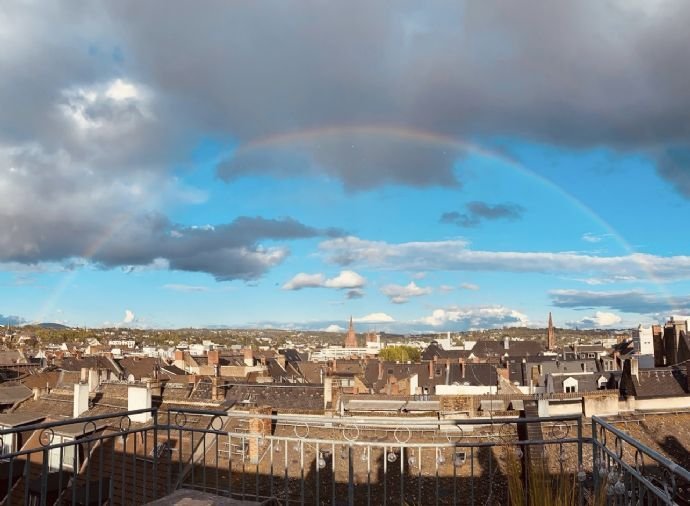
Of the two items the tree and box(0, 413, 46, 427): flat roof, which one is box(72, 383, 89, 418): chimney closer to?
box(0, 413, 46, 427): flat roof

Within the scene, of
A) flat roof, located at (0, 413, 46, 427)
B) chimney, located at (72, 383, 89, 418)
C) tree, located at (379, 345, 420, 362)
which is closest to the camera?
flat roof, located at (0, 413, 46, 427)

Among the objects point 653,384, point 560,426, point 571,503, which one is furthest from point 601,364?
point 571,503

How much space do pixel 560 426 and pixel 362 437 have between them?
5.73 metres

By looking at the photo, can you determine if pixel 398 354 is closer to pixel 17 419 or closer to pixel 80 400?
pixel 80 400

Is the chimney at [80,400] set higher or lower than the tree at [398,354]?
higher

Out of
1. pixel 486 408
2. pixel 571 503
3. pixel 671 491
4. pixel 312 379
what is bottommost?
pixel 312 379

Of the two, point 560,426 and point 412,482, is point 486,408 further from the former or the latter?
point 412,482

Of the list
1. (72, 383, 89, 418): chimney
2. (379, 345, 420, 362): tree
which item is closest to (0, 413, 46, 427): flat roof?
(72, 383, 89, 418): chimney

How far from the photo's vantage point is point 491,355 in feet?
304

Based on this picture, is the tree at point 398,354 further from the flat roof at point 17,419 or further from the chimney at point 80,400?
the flat roof at point 17,419

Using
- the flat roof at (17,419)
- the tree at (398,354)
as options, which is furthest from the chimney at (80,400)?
the tree at (398,354)

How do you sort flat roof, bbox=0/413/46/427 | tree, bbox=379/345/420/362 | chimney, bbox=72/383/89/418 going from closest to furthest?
flat roof, bbox=0/413/46/427, chimney, bbox=72/383/89/418, tree, bbox=379/345/420/362

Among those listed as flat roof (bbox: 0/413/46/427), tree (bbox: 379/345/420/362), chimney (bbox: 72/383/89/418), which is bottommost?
tree (bbox: 379/345/420/362)

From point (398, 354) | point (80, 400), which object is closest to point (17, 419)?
point (80, 400)
